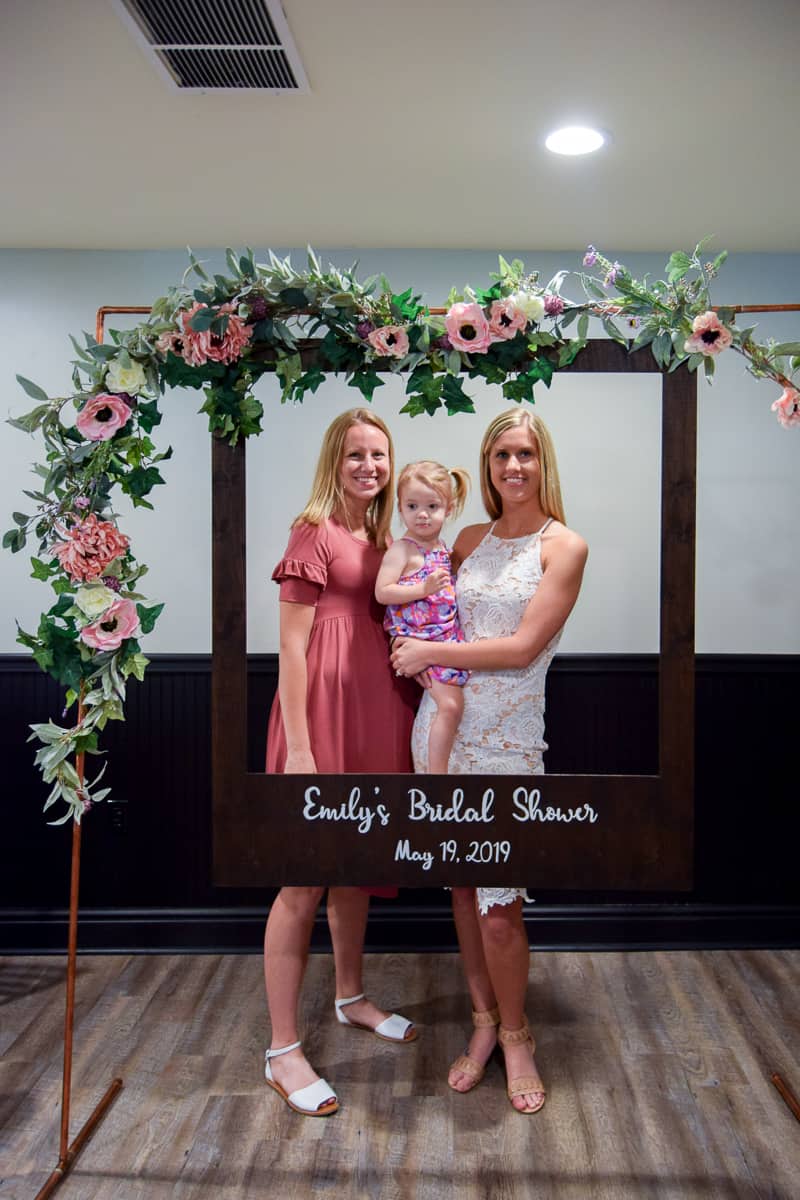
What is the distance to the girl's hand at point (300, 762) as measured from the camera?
2.38 m

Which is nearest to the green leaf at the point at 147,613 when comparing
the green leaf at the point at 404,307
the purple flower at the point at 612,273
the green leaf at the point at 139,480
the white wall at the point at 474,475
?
the green leaf at the point at 139,480

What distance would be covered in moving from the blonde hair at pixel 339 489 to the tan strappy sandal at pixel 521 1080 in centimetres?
136

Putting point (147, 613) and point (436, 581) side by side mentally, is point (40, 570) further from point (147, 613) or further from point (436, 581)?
point (436, 581)

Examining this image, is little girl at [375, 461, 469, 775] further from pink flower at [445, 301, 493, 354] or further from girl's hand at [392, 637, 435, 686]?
pink flower at [445, 301, 493, 354]

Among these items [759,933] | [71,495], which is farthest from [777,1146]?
[71,495]

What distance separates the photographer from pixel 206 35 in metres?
1.97

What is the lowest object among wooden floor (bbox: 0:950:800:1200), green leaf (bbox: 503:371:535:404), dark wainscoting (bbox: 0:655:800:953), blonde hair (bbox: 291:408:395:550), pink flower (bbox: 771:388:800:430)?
wooden floor (bbox: 0:950:800:1200)

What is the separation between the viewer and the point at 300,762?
2.39m

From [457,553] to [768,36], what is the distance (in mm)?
1214

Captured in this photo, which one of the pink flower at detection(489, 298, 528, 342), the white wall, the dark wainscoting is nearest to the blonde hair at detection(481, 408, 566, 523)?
the pink flower at detection(489, 298, 528, 342)

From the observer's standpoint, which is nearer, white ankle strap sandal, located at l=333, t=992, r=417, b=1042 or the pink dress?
the pink dress

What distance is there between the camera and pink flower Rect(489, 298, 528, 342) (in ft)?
7.21

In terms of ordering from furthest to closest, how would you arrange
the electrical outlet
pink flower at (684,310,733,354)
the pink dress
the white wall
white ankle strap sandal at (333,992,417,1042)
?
the electrical outlet → the white wall → white ankle strap sandal at (333,992,417,1042) → the pink dress → pink flower at (684,310,733,354)

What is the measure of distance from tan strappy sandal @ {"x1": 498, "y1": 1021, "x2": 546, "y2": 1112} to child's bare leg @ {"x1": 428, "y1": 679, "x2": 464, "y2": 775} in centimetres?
85
